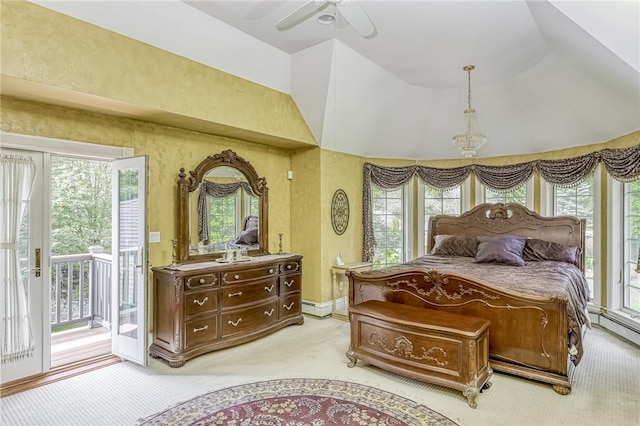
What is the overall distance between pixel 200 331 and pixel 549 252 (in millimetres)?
4661

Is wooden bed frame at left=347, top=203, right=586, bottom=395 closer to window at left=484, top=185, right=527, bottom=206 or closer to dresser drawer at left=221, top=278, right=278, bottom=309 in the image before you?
dresser drawer at left=221, top=278, right=278, bottom=309

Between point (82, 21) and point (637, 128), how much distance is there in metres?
5.90

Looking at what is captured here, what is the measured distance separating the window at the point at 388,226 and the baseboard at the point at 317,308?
1.50 m

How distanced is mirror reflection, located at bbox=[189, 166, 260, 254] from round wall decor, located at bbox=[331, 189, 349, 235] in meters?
1.23

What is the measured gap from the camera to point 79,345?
4195 millimetres

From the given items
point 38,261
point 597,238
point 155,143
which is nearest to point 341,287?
point 155,143

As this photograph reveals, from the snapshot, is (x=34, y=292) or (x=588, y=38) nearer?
(x=588, y=38)

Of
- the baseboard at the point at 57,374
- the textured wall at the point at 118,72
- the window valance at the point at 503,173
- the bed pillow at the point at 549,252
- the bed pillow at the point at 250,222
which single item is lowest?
the baseboard at the point at 57,374

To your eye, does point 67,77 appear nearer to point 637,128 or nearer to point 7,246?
point 7,246

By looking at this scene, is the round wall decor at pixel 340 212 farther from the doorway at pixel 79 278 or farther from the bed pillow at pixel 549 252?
the doorway at pixel 79 278

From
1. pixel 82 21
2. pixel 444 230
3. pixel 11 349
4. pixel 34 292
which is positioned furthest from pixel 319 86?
pixel 11 349

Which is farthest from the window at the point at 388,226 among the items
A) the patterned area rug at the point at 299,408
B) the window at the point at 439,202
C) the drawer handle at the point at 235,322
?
the patterned area rug at the point at 299,408

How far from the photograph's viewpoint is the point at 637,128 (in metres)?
4.25

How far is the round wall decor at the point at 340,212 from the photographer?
5.57m
